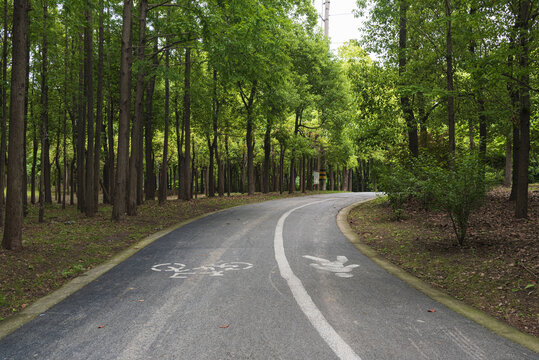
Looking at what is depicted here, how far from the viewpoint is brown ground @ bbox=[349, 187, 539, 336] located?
196 inches

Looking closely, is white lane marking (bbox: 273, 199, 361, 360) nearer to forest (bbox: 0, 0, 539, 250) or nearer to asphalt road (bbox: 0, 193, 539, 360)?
asphalt road (bbox: 0, 193, 539, 360)

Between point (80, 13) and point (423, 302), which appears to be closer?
point (423, 302)

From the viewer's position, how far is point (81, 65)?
1786cm

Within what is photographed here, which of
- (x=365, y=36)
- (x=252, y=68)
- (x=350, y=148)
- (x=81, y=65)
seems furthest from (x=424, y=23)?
(x=350, y=148)

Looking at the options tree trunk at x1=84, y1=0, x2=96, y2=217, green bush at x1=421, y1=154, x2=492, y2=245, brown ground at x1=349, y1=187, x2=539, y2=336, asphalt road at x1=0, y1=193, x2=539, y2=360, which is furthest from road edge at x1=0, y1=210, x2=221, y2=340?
green bush at x1=421, y1=154, x2=492, y2=245

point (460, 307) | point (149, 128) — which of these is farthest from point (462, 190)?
point (149, 128)

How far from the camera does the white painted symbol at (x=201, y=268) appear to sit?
619 cm

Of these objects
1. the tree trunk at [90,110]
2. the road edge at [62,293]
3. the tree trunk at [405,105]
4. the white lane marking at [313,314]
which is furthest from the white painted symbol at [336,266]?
the tree trunk at [90,110]

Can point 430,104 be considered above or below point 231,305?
above

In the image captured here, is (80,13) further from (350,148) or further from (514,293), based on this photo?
(350,148)

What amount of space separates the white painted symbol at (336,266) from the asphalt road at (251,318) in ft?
0.07

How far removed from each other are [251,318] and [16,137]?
6333 mm

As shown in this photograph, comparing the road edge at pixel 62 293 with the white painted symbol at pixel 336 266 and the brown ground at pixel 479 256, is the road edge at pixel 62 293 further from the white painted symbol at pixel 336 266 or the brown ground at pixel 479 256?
the brown ground at pixel 479 256

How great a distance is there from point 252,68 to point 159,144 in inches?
972
